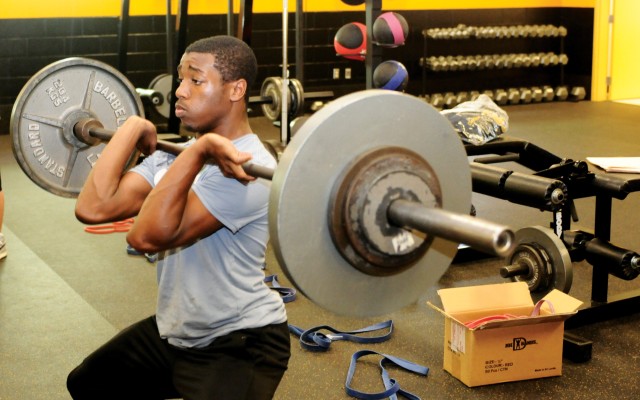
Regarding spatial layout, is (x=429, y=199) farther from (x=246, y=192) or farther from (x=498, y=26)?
(x=498, y=26)

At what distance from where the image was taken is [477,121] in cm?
457

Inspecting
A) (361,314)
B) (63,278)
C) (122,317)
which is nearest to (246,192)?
(361,314)

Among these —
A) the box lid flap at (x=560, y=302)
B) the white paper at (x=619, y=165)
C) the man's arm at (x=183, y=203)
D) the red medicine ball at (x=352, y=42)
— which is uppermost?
the red medicine ball at (x=352, y=42)

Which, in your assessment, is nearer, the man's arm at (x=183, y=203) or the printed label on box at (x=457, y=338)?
the man's arm at (x=183, y=203)

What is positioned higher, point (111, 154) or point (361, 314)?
point (111, 154)

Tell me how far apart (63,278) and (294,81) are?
266 centimetres

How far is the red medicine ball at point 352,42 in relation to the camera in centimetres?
639

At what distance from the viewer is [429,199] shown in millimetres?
1510

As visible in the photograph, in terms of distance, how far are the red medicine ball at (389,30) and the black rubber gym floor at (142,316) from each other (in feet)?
3.90

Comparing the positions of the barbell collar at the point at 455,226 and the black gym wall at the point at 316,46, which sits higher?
the black gym wall at the point at 316,46

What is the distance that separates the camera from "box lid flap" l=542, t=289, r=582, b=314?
10.6 feet

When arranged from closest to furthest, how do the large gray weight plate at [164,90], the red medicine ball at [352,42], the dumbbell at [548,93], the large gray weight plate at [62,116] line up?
the large gray weight plate at [62,116] → the red medicine ball at [352,42] → the large gray weight plate at [164,90] → the dumbbell at [548,93]

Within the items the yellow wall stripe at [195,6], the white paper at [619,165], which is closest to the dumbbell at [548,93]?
the yellow wall stripe at [195,6]

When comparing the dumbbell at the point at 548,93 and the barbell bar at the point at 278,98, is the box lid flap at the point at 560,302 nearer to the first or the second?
the barbell bar at the point at 278,98
